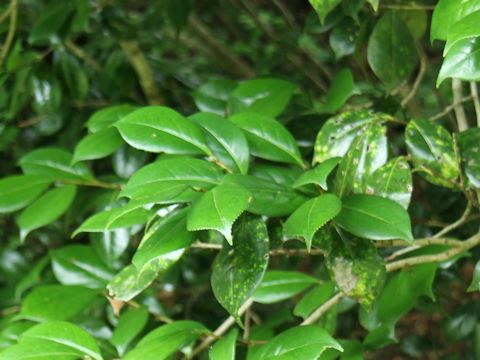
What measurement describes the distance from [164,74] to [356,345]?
97cm

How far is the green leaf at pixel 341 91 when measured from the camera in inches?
44.6

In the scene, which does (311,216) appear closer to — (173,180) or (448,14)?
(173,180)

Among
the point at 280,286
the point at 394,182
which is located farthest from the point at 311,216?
the point at 280,286

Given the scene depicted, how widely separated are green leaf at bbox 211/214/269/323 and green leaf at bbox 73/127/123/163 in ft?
1.01

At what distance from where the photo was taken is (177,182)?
0.79 metres

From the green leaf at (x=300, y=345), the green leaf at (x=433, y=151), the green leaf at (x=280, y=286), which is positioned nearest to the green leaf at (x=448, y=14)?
the green leaf at (x=433, y=151)

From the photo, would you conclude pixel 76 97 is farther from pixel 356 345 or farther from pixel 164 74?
pixel 356 345

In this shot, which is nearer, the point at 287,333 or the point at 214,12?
the point at 287,333

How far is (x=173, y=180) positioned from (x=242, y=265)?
13cm

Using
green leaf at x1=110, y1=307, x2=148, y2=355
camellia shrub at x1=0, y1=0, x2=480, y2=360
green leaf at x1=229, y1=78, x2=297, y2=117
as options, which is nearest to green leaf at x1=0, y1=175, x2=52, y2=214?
camellia shrub at x1=0, y1=0, x2=480, y2=360

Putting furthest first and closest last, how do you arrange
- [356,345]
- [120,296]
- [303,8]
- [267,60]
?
1. [303,8]
2. [267,60]
3. [356,345]
4. [120,296]

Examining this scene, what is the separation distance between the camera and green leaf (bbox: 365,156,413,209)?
0.87 metres

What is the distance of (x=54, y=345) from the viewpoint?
0.88m

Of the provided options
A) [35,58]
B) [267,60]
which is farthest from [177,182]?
[267,60]
